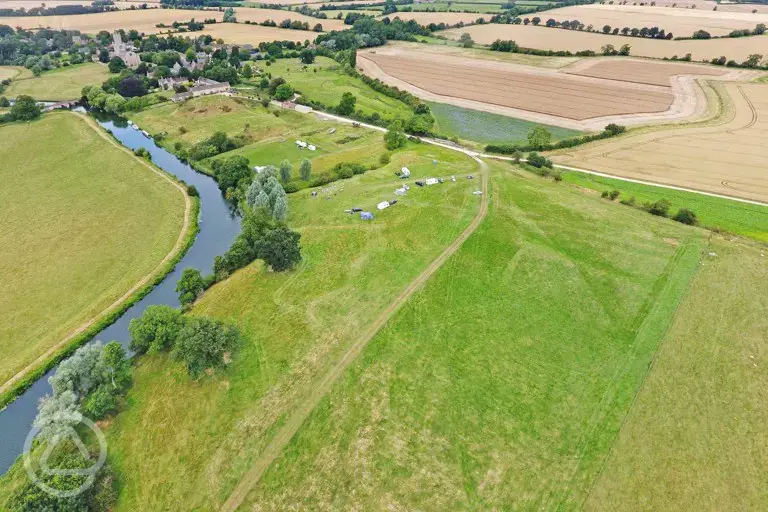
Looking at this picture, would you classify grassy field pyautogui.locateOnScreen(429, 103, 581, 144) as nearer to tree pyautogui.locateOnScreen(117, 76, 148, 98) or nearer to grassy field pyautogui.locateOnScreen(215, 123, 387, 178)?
grassy field pyautogui.locateOnScreen(215, 123, 387, 178)

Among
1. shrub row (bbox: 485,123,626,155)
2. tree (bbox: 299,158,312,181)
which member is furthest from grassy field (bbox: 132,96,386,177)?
shrub row (bbox: 485,123,626,155)

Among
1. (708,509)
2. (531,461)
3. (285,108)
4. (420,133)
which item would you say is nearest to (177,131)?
(285,108)

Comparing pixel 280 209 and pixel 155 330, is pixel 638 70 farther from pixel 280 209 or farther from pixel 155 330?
pixel 155 330

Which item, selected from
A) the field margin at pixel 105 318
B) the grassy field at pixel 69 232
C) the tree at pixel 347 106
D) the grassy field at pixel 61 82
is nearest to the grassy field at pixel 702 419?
the field margin at pixel 105 318

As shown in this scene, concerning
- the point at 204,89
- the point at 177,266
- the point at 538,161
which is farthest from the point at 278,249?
the point at 204,89

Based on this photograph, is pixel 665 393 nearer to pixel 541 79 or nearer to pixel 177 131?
pixel 177 131
